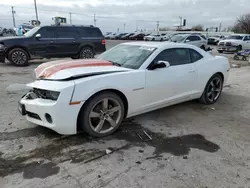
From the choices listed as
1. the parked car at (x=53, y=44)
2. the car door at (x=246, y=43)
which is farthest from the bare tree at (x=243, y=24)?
the parked car at (x=53, y=44)

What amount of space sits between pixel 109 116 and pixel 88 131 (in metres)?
0.41

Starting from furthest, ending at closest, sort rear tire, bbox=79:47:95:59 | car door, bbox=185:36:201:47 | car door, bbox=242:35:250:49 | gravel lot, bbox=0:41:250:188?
car door, bbox=242:35:250:49
car door, bbox=185:36:201:47
rear tire, bbox=79:47:95:59
gravel lot, bbox=0:41:250:188

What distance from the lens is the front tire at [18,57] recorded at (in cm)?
945

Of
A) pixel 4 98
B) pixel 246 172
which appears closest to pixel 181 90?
pixel 246 172

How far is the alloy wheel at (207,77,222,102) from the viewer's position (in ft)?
17.0

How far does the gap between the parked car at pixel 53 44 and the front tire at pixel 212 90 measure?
744 cm

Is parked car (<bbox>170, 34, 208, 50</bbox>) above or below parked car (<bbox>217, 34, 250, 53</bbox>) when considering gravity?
above

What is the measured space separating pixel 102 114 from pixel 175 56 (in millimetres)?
1998

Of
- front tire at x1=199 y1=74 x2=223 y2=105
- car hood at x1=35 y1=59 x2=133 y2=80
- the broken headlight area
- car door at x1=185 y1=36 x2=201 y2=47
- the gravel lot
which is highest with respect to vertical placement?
car door at x1=185 y1=36 x2=201 y2=47

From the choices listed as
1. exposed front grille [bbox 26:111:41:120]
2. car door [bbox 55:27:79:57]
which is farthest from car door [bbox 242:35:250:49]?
exposed front grille [bbox 26:111:41:120]

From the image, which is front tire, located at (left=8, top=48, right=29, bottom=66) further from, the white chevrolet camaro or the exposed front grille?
the exposed front grille

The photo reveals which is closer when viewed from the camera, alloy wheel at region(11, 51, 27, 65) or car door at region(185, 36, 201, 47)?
alloy wheel at region(11, 51, 27, 65)

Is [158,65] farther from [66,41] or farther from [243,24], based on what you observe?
[243,24]

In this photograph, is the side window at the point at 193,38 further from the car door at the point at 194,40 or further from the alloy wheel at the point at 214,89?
the alloy wheel at the point at 214,89
